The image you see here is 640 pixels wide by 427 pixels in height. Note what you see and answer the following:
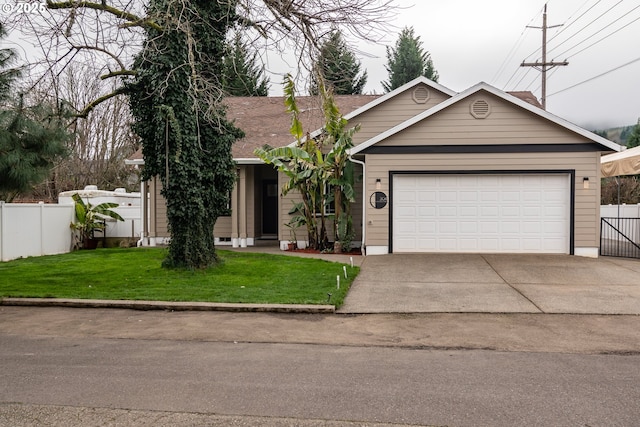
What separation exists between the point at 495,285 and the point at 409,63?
33008mm

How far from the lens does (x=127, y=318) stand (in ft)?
26.1

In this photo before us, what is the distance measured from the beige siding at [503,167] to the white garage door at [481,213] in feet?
0.90

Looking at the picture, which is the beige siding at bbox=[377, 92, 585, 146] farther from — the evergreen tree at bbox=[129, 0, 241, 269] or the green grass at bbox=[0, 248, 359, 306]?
the evergreen tree at bbox=[129, 0, 241, 269]

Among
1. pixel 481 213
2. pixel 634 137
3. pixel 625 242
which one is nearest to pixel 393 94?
pixel 481 213

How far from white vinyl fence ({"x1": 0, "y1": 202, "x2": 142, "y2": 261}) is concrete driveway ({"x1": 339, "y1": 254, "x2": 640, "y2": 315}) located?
32.7 ft

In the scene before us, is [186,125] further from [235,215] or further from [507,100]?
[507,100]

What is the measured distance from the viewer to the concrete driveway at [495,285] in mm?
8508

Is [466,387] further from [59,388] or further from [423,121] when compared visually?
[423,121]

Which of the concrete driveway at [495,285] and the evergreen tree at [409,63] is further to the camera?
the evergreen tree at [409,63]

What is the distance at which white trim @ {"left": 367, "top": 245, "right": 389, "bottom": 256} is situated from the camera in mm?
14375

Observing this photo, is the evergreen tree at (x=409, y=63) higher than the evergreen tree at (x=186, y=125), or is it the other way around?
the evergreen tree at (x=409, y=63)

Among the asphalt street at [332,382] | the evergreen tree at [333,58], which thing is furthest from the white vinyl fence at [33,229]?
the evergreen tree at [333,58]

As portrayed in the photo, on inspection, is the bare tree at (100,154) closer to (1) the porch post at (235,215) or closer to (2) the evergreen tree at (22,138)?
(1) the porch post at (235,215)

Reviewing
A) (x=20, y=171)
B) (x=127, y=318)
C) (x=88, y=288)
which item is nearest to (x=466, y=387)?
(x=127, y=318)
